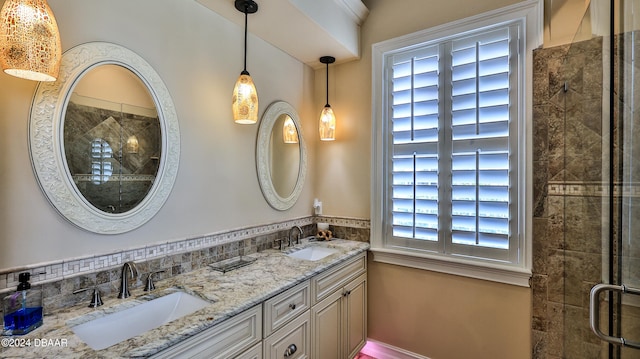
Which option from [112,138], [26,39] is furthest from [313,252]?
[26,39]

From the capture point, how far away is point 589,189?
5.09 ft

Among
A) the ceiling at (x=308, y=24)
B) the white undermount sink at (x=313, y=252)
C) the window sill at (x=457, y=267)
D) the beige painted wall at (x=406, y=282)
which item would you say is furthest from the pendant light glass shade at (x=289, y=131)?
the window sill at (x=457, y=267)

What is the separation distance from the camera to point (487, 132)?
1.96 meters

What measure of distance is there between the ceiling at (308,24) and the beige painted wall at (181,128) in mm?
102

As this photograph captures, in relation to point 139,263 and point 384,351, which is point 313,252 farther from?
point 139,263

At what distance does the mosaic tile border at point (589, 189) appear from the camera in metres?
1.25

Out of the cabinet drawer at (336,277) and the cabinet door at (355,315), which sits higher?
the cabinet drawer at (336,277)

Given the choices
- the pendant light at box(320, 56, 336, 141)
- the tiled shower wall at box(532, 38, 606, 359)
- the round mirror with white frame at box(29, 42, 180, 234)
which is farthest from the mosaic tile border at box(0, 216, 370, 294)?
the tiled shower wall at box(532, 38, 606, 359)

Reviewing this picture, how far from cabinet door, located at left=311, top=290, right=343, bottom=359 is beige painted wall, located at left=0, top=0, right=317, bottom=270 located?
0.78 m

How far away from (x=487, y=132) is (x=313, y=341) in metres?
1.83

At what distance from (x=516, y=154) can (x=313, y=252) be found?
1.65 metres

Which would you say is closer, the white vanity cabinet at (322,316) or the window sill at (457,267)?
the white vanity cabinet at (322,316)

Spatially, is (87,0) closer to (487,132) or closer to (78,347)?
(78,347)

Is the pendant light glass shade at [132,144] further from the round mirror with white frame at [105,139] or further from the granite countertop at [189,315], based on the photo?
the granite countertop at [189,315]
